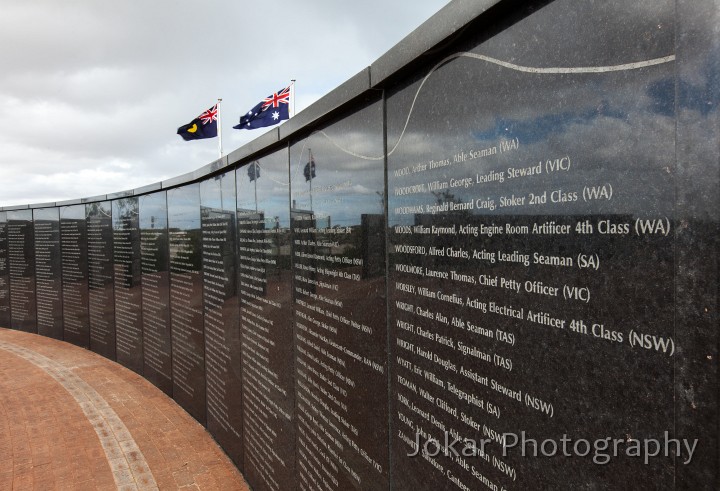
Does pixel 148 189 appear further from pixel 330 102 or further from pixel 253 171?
pixel 330 102

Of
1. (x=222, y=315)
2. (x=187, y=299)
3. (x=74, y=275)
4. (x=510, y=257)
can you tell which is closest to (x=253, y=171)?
(x=222, y=315)

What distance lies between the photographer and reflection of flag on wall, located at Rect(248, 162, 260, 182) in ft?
13.6

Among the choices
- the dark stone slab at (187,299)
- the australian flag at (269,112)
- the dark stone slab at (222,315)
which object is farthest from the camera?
the australian flag at (269,112)

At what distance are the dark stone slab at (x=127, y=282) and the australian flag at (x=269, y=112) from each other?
7.23 feet

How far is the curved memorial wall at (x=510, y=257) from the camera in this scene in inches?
40.2

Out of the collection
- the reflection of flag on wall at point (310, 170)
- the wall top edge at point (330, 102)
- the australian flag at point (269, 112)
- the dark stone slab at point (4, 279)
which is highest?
the australian flag at point (269, 112)

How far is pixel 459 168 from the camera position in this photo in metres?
1.65

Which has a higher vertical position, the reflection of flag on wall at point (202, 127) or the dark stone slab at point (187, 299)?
the reflection of flag on wall at point (202, 127)

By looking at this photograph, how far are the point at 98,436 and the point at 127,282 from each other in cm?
324

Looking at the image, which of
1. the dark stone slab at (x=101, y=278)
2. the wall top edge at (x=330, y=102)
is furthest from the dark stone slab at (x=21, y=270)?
the wall top edge at (x=330, y=102)

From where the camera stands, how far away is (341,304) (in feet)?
8.61

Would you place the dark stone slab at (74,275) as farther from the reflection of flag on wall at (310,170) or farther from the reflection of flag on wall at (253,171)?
the reflection of flag on wall at (310,170)

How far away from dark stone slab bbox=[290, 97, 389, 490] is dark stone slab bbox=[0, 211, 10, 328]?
38.1 feet

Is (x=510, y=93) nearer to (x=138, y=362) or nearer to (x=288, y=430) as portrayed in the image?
(x=288, y=430)
